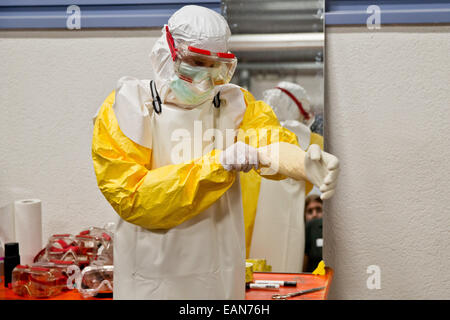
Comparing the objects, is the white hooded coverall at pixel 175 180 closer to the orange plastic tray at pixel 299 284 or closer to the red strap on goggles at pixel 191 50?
the red strap on goggles at pixel 191 50

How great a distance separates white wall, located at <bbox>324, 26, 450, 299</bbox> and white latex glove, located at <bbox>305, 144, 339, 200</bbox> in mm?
760

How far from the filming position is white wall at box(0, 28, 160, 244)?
1878 mm

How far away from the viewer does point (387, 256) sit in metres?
1.87

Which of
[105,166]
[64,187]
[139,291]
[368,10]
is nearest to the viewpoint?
[105,166]

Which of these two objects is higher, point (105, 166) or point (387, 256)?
point (105, 166)

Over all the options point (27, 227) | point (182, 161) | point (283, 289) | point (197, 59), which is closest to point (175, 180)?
point (182, 161)

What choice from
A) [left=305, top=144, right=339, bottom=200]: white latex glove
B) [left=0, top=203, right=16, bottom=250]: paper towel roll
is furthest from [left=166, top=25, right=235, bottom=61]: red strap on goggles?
[left=0, top=203, right=16, bottom=250]: paper towel roll

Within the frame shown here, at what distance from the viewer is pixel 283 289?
5.47ft

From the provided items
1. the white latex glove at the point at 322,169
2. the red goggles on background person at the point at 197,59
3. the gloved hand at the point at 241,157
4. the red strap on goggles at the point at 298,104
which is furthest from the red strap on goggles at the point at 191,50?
the red strap on goggles at the point at 298,104

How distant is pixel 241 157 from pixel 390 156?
2.66 feet

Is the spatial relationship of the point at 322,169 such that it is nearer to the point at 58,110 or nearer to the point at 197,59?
the point at 197,59

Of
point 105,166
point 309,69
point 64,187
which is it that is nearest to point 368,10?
point 309,69
